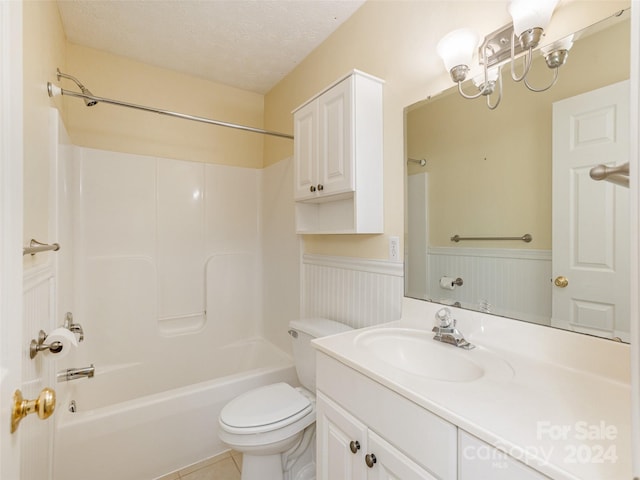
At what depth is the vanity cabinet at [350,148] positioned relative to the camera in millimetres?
1454

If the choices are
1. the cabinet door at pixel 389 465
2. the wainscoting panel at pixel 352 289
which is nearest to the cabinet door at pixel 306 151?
the wainscoting panel at pixel 352 289

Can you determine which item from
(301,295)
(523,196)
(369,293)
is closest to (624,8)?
(523,196)

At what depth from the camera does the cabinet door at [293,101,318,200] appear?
1682 millimetres

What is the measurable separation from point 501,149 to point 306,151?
0.99 meters

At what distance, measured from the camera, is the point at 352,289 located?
67.8 inches

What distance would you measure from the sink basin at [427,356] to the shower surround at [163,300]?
1.02 meters

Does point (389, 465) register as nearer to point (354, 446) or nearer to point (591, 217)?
point (354, 446)

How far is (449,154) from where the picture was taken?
1298 millimetres

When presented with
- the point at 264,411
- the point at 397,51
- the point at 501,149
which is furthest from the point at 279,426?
the point at 397,51

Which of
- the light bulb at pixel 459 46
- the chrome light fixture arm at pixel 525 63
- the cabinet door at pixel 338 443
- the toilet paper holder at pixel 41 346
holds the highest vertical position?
the light bulb at pixel 459 46

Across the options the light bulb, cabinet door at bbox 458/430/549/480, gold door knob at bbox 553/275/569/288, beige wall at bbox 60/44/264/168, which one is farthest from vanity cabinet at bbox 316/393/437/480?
beige wall at bbox 60/44/264/168

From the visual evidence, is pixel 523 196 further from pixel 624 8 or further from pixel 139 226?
pixel 139 226

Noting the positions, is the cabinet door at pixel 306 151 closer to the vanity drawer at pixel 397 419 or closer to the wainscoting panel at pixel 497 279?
the wainscoting panel at pixel 497 279

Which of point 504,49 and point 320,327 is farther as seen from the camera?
point 320,327
